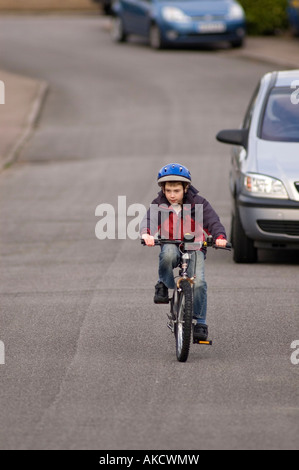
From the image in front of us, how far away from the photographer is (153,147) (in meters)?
21.7

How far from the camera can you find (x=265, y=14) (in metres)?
Answer: 34.3

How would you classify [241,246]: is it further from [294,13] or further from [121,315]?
[294,13]

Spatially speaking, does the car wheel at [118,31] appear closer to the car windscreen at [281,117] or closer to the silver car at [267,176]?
the car windscreen at [281,117]

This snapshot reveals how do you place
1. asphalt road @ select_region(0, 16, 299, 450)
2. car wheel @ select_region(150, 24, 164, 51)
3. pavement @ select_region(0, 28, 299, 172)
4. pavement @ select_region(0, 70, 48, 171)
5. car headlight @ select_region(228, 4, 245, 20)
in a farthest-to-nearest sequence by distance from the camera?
car wheel @ select_region(150, 24, 164, 51) < car headlight @ select_region(228, 4, 245, 20) < pavement @ select_region(0, 28, 299, 172) < pavement @ select_region(0, 70, 48, 171) < asphalt road @ select_region(0, 16, 299, 450)

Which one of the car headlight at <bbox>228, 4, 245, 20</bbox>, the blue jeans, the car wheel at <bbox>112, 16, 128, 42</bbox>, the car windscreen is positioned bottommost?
the car wheel at <bbox>112, 16, 128, 42</bbox>

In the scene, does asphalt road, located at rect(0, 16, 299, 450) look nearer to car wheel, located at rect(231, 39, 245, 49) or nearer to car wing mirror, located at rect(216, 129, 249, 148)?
car wing mirror, located at rect(216, 129, 249, 148)

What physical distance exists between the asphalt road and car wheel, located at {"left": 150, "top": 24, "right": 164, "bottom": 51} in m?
7.69

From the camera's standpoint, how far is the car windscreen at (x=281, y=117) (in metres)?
12.4

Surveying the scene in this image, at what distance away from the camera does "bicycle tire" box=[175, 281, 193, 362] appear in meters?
8.00

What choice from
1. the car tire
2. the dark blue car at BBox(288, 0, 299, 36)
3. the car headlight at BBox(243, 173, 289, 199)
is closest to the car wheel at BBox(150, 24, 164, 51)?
the dark blue car at BBox(288, 0, 299, 36)

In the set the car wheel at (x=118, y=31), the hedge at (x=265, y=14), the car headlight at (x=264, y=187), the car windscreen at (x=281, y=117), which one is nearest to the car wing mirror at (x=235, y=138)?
the car windscreen at (x=281, y=117)

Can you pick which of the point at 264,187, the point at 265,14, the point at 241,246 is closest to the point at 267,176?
the point at 264,187

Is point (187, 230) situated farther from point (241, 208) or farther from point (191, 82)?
point (191, 82)

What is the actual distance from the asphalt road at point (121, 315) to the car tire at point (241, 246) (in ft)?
0.43
